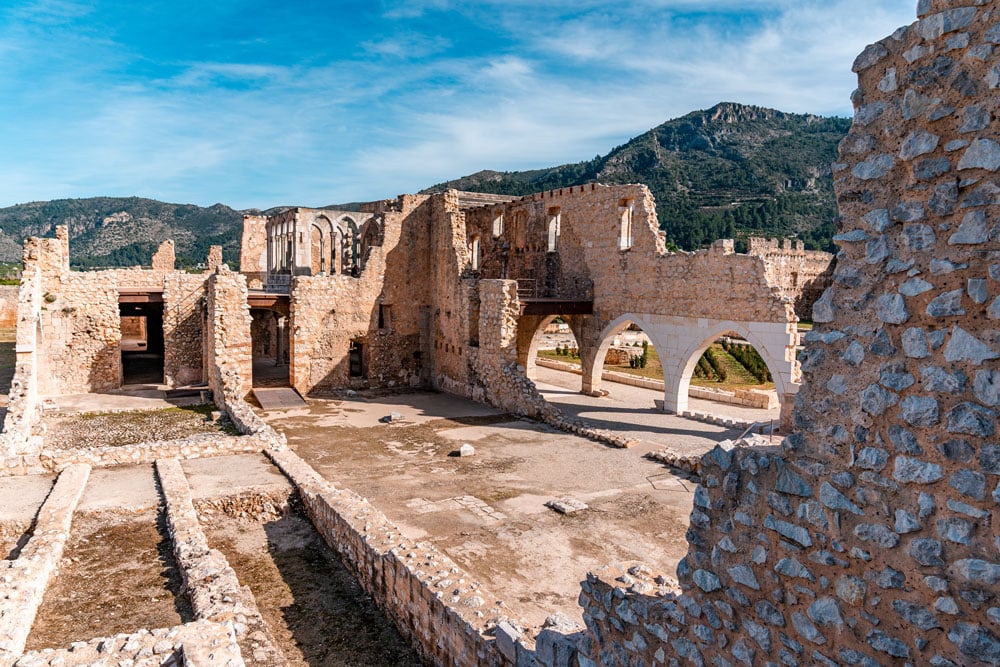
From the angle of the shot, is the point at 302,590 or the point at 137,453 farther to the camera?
the point at 137,453

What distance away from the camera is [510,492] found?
35.8 ft

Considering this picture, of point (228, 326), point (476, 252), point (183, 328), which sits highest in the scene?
point (476, 252)

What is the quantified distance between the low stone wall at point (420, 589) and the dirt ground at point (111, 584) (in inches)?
73.6

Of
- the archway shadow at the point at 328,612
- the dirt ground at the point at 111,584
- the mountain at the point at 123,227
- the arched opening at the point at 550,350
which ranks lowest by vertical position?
the archway shadow at the point at 328,612

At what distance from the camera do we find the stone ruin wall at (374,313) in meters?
20.2

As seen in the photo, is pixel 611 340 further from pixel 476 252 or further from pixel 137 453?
pixel 137 453

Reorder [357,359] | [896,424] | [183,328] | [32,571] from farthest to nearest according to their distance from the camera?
1. [357,359]
2. [183,328]
3. [32,571]
4. [896,424]

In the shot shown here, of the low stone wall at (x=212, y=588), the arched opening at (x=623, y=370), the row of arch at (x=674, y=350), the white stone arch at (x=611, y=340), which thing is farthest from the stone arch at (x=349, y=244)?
the low stone wall at (x=212, y=588)

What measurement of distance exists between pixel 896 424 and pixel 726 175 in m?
95.8

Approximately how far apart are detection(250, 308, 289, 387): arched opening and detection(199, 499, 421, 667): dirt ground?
11.7 meters

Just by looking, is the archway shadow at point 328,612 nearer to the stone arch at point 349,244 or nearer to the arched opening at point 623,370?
the arched opening at point 623,370

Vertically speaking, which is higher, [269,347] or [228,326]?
[228,326]

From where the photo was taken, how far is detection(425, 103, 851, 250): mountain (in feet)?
253

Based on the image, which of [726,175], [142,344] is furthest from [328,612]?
[726,175]
